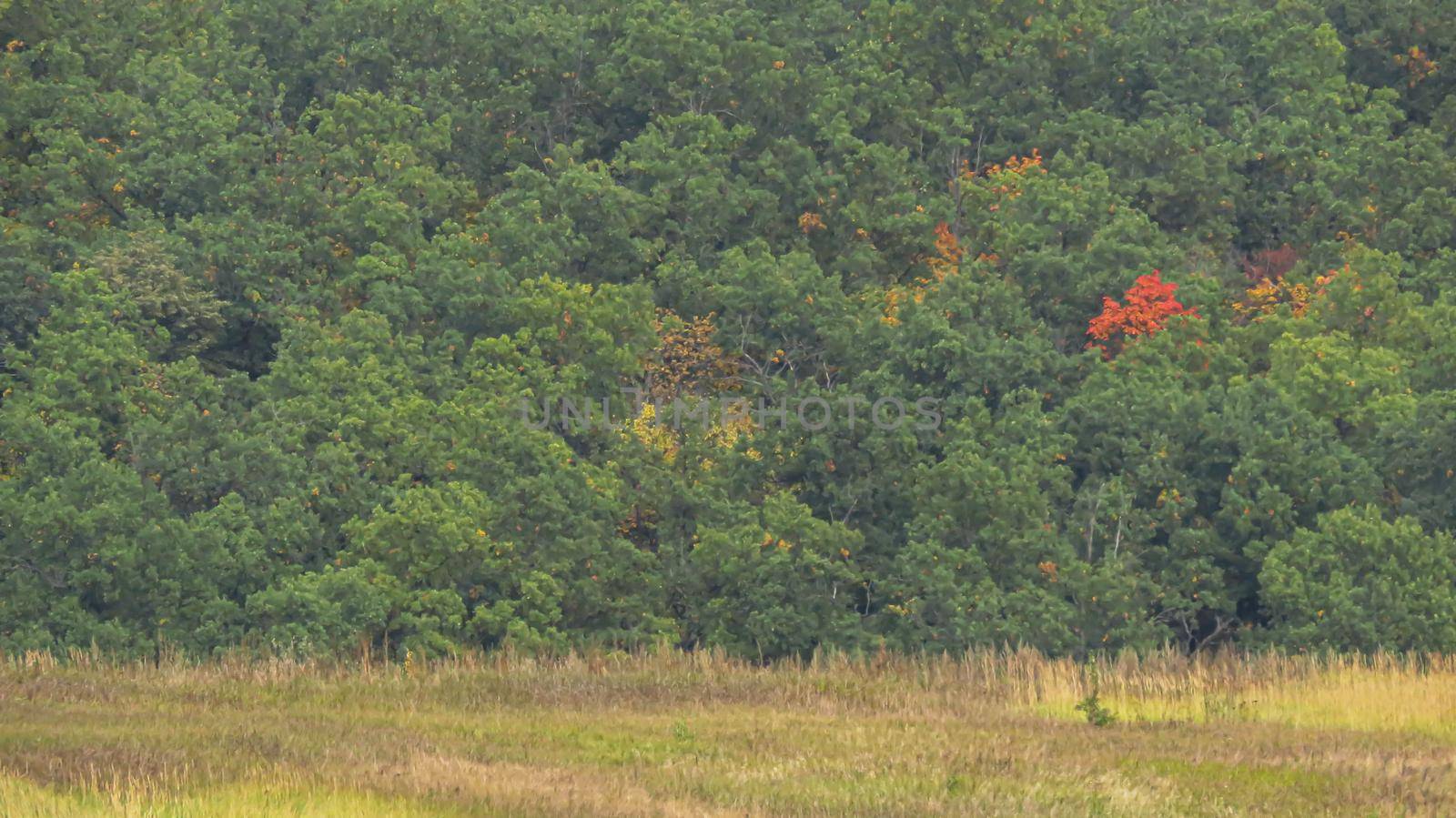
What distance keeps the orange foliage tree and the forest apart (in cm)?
15

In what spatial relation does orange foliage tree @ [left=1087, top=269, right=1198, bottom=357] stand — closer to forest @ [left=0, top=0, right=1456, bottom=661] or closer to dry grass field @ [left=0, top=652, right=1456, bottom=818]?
forest @ [left=0, top=0, right=1456, bottom=661]

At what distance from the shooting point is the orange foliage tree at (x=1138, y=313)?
4019 cm

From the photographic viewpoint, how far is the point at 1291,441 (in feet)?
115

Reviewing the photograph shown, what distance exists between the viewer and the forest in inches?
1339

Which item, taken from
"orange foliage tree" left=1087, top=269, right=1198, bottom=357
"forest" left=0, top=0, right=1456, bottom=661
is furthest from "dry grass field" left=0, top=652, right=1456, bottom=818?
"orange foliage tree" left=1087, top=269, right=1198, bottom=357

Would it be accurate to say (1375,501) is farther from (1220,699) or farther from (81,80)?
(81,80)

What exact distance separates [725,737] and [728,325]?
2029 cm

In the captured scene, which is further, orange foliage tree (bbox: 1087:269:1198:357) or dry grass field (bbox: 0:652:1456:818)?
orange foliage tree (bbox: 1087:269:1198:357)

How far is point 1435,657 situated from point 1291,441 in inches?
229

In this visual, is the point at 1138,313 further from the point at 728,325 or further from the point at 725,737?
the point at 725,737

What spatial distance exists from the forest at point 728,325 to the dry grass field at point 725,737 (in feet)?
7.33

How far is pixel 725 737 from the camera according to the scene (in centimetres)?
2389

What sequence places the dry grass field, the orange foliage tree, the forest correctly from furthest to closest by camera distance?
the orange foliage tree → the forest → the dry grass field

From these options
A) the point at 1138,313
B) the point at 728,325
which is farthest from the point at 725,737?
the point at 728,325
